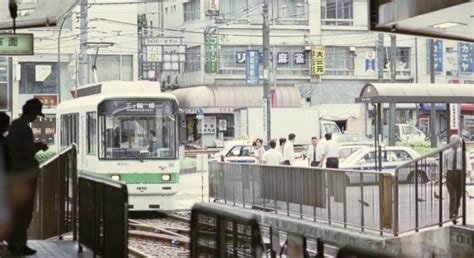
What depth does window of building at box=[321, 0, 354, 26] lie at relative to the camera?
6366 centimetres

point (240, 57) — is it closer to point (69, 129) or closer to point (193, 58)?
point (193, 58)

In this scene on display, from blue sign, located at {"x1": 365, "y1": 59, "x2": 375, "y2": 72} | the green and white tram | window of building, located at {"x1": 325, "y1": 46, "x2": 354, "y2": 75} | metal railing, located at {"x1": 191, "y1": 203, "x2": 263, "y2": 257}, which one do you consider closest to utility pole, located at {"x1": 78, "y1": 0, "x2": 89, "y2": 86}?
the green and white tram

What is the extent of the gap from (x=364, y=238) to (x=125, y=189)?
873 cm

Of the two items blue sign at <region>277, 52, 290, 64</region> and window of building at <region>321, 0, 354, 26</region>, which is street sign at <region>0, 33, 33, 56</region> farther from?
window of building at <region>321, 0, 354, 26</region>

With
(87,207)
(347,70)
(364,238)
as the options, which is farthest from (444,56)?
(87,207)

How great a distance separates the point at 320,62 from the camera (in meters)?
60.7

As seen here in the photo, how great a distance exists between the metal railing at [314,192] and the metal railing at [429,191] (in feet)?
0.74

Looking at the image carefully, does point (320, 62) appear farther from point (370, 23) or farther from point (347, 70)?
point (370, 23)

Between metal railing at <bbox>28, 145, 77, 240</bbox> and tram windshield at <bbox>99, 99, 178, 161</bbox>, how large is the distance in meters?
7.66

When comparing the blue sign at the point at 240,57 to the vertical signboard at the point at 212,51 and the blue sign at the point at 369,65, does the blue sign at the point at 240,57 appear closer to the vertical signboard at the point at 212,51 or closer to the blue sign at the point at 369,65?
the vertical signboard at the point at 212,51

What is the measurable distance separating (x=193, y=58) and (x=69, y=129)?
3745 cm

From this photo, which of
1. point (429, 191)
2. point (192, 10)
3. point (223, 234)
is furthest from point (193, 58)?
point (223, 234)

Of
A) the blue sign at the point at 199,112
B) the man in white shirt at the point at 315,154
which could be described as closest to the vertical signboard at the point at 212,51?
the blue sign at the point at 199,112

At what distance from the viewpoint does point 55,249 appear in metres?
11.5
